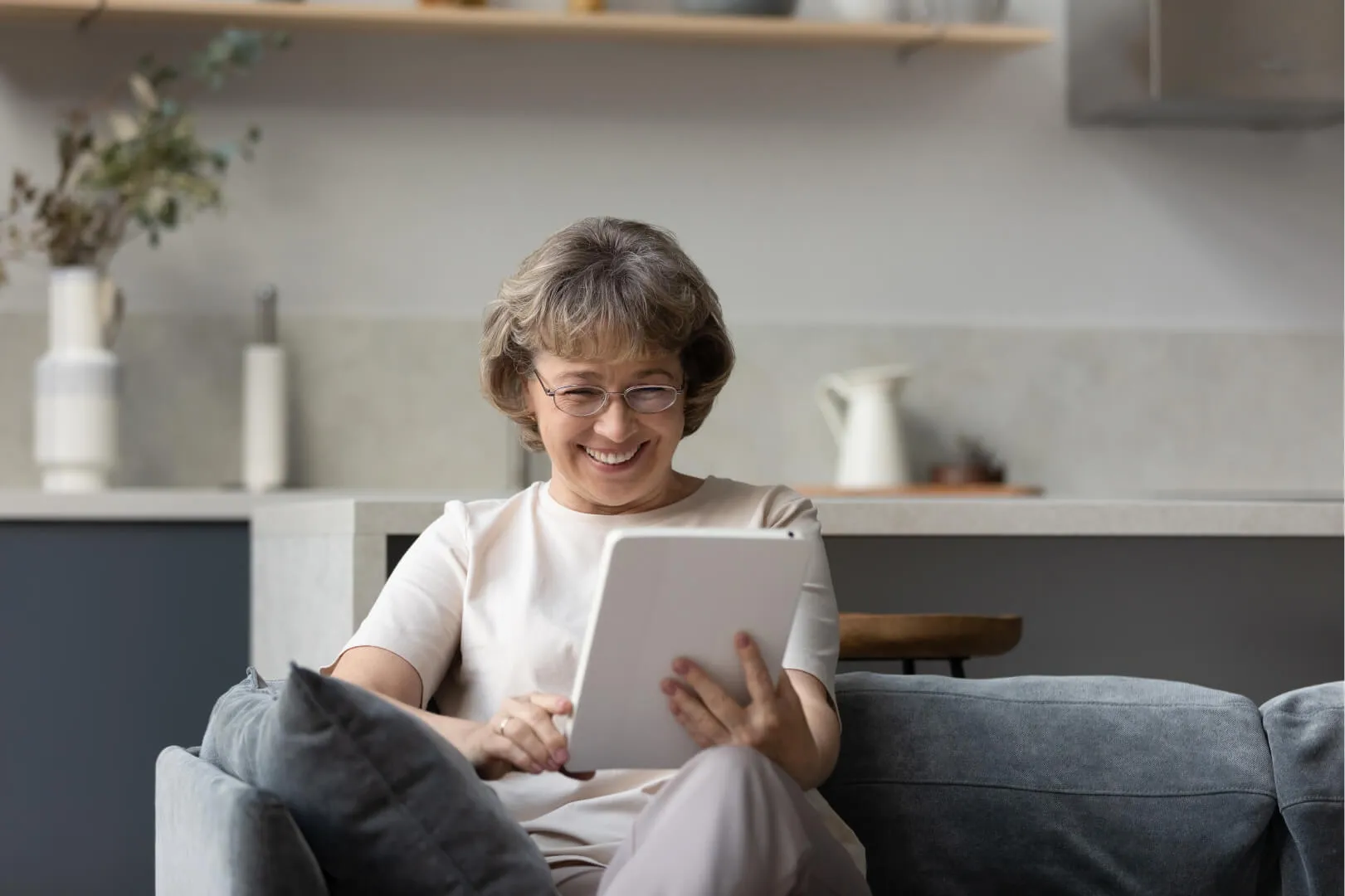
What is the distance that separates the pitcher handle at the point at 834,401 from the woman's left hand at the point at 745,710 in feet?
8.33

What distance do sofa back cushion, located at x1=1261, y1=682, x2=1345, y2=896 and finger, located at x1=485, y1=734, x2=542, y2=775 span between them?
919 mm

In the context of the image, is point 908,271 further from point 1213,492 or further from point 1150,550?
point 1150,550

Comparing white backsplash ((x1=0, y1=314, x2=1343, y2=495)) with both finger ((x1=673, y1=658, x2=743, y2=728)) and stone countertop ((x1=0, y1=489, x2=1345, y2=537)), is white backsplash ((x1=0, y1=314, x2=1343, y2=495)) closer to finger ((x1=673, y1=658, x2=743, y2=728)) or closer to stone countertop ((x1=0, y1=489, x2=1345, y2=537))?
stone countertop ((x1=0, y1=489, x2=1345, y2=537))

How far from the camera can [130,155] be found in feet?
12.0

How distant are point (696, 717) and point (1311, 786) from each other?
84 centimetres

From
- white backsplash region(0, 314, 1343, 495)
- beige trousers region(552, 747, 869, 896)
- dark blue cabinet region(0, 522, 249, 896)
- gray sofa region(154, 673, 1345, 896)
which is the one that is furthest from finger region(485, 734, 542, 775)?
white backsplash region(0, 314, 1343, 495)

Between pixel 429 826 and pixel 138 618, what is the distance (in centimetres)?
217

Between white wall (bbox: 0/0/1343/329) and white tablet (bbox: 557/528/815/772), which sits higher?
white wall (bbox: 0/0/1343/329)

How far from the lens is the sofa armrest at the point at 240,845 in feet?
4.43

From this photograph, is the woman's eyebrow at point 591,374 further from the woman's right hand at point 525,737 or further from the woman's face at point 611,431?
the woman's right hand at point 525,737

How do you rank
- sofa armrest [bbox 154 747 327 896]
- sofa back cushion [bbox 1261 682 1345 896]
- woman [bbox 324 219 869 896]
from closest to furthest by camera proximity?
sofa armrest [bbox 154 747 327 896], woman [bbox 324 219 869 896], sofa back cushion [bbox 1261 682 1345 896]

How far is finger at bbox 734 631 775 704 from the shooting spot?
1.50 meters

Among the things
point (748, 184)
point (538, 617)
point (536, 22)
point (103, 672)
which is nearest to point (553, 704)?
point (538, 617)

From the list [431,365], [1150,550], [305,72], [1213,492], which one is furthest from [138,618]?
[1213,492]
